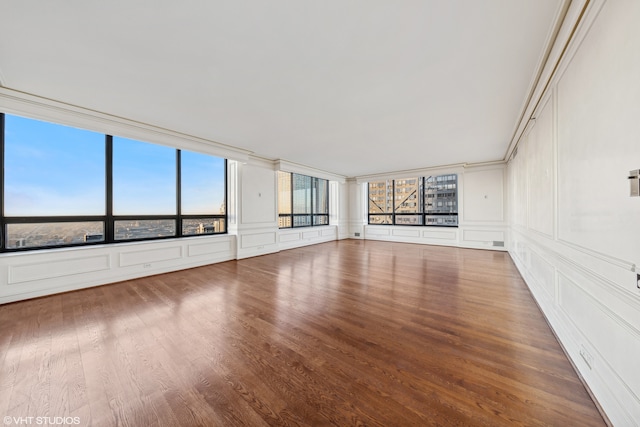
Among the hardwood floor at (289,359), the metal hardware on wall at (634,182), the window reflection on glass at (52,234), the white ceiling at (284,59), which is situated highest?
the white ceiling at (284,59)

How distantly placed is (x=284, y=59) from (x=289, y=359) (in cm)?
273

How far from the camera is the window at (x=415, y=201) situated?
303 inches

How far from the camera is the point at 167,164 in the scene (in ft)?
15.6

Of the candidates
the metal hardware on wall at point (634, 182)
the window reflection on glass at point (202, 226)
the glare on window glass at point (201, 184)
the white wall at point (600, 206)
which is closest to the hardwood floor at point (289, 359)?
the white wall at point (600, 206)

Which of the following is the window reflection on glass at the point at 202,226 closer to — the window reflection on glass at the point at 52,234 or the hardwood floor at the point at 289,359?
the window reflection on glass at the point at 52,234

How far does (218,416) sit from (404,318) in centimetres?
195

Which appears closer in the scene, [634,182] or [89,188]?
[634,182]

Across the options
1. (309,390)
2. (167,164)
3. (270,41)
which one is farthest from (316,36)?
(167,164)

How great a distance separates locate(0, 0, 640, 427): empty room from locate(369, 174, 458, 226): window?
10.3ft

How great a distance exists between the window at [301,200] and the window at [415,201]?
2.09 meters

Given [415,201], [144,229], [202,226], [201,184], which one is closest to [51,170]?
[144,229]

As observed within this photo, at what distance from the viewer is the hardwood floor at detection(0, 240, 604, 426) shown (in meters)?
1.35

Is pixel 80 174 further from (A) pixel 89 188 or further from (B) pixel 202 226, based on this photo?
(B) pixel 202 226

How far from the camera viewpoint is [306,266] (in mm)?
4918
